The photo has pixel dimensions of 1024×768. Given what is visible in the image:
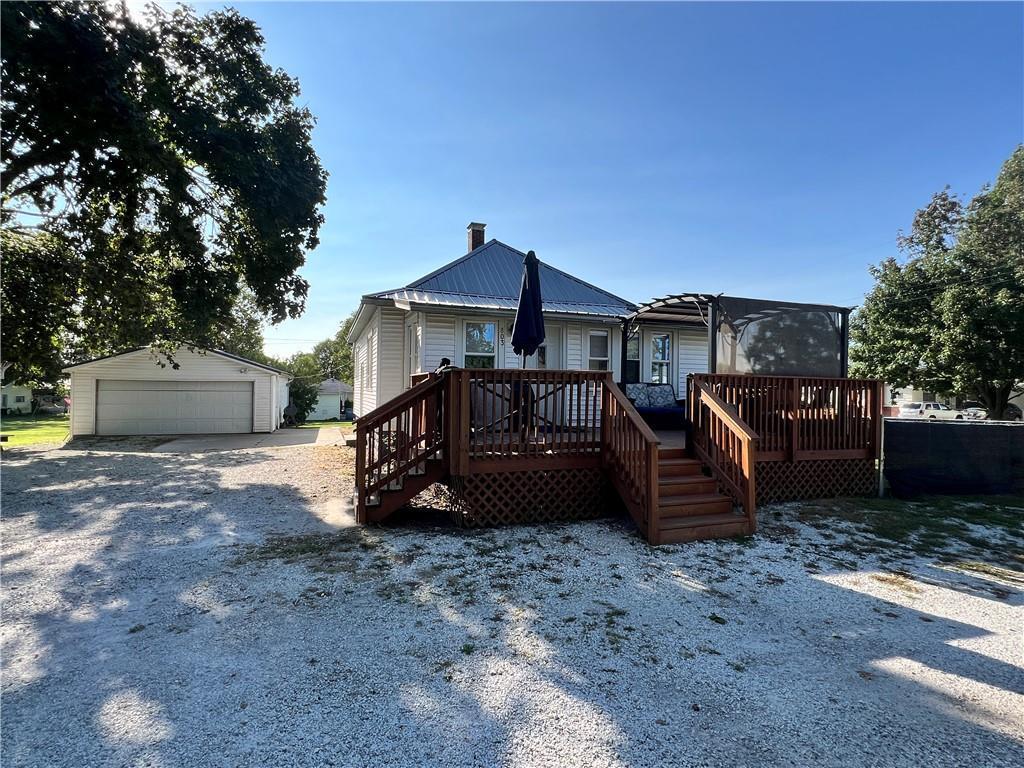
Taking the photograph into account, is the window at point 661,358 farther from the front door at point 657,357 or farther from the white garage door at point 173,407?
the white garage door at point 173,407

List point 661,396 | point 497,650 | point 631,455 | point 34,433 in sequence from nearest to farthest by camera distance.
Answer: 1. point 497,650
2. point 631,455
3. point 661,396
4. point 34,433

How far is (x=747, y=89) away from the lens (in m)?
10.0

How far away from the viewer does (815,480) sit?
725cm

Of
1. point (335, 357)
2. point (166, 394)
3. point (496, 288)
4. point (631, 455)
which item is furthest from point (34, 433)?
point (335, 357)

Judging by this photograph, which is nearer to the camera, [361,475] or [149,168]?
[361,475]

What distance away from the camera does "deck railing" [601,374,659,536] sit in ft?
16.8

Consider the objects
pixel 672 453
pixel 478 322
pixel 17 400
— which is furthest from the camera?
pixel 17 400

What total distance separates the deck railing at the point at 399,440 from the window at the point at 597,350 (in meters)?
5.97

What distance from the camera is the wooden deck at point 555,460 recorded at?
5.48m

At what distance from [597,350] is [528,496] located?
20.3ft

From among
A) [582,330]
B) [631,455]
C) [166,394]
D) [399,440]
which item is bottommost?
[631,455]

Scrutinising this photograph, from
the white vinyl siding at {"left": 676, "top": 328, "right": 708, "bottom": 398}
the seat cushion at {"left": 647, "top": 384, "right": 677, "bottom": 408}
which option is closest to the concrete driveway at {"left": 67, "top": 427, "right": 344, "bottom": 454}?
the seat cushion at {"left": 647, "top": 384, "right": 677, "bottom": 408}

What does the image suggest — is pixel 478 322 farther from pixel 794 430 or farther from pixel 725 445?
pixel 794 430

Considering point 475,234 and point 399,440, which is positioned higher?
point 475,234
